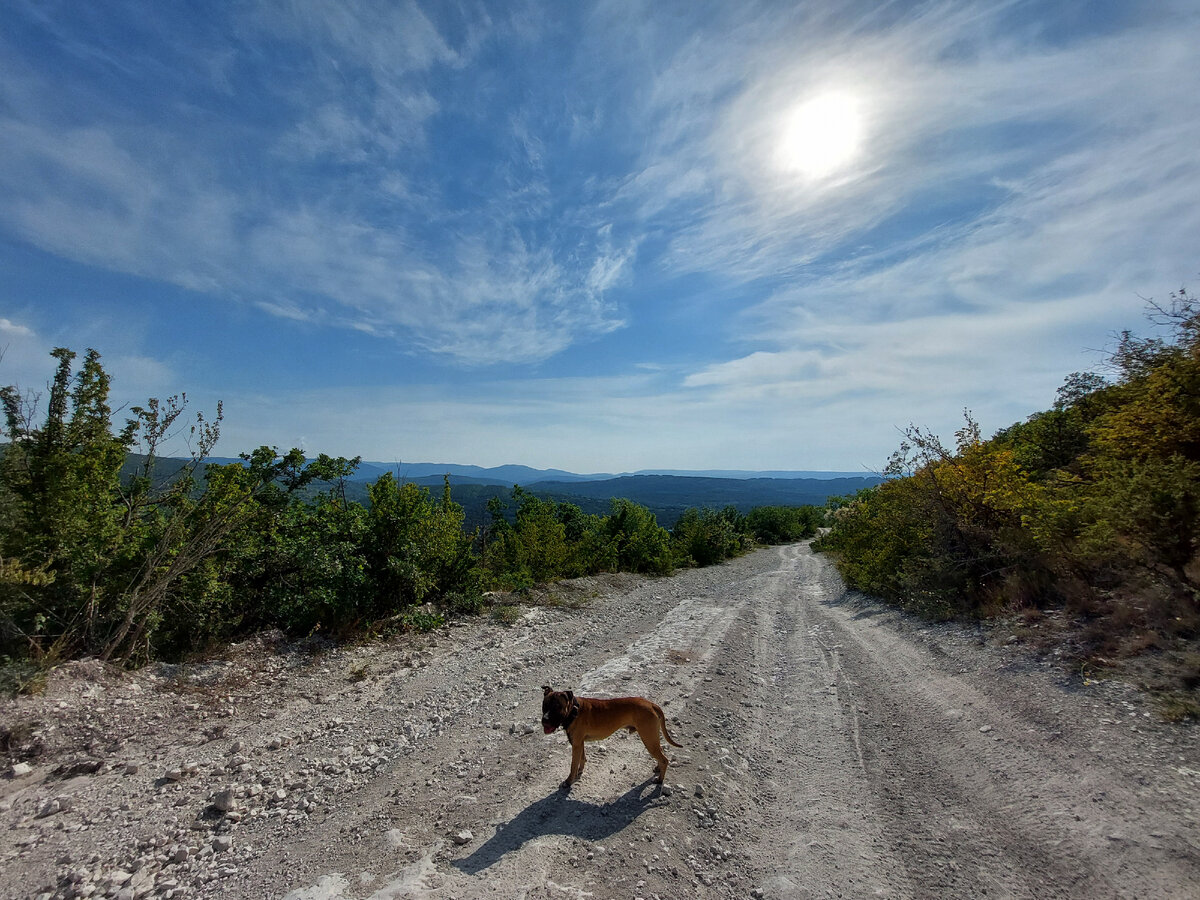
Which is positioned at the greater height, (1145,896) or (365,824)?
(1145,896)

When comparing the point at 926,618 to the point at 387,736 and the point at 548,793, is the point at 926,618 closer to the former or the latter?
the point at 548,793

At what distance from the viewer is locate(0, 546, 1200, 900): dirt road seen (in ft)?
11.6

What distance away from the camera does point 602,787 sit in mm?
4605

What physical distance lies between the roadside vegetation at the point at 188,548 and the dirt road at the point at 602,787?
875mm

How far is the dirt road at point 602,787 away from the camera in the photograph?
11.6ft

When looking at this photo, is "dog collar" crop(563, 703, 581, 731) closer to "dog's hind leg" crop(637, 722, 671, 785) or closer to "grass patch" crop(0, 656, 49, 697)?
"dog's hind leg" crop(637, 722, 671, 785)

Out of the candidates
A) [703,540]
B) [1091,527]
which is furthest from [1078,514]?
[703,540]

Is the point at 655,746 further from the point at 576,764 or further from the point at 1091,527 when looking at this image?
the point at 1091,527

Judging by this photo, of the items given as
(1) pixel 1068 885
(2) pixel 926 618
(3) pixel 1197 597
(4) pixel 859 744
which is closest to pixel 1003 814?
(1) pixel 1068 885

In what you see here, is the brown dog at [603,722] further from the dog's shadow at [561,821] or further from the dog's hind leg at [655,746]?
the dog's shadow at [561,821]

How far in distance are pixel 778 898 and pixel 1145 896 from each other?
6.90 feet

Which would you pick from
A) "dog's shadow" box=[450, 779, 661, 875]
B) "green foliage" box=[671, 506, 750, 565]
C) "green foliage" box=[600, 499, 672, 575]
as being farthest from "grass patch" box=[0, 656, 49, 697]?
"green foliage" box=[671, 506, 750, 565]

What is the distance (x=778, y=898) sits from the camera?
135 inches

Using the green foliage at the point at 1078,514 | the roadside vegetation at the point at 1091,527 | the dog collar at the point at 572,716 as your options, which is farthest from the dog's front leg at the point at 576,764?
the green foliage at the point at 1078,514
